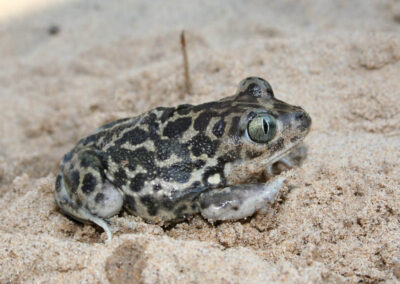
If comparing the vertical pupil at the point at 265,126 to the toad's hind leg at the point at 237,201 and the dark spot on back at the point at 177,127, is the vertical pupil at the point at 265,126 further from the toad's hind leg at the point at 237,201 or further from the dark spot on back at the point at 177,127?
the dark spot on back at the point at 177,127

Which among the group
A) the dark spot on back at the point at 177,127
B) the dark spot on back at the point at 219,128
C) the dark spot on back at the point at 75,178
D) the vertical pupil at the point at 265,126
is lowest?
the dark spot on back at the point at 75,178

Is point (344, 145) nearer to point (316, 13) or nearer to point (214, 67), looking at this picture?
point (214, 67)

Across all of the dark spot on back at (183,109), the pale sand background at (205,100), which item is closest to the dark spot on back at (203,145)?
the dark spot on back at (183,109)

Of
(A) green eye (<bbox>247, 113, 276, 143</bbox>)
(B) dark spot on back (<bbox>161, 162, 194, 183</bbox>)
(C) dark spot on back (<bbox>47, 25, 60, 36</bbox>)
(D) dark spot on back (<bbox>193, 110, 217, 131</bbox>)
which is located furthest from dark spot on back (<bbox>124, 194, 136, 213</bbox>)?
(C) dark spot on back (<bbox>47, 25, 60, 36</bbox>)

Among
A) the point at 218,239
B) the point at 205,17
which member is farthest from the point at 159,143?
the point at 205,17

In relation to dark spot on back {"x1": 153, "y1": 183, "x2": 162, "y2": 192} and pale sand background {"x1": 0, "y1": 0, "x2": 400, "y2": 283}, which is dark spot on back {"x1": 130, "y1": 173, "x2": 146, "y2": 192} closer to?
dark spot on back {"x1": 153, "y1": 183, "x2": 162, "y2": 192}

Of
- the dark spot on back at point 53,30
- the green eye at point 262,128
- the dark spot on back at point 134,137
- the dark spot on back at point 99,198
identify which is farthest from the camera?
the dark spot on back at point 53,30
